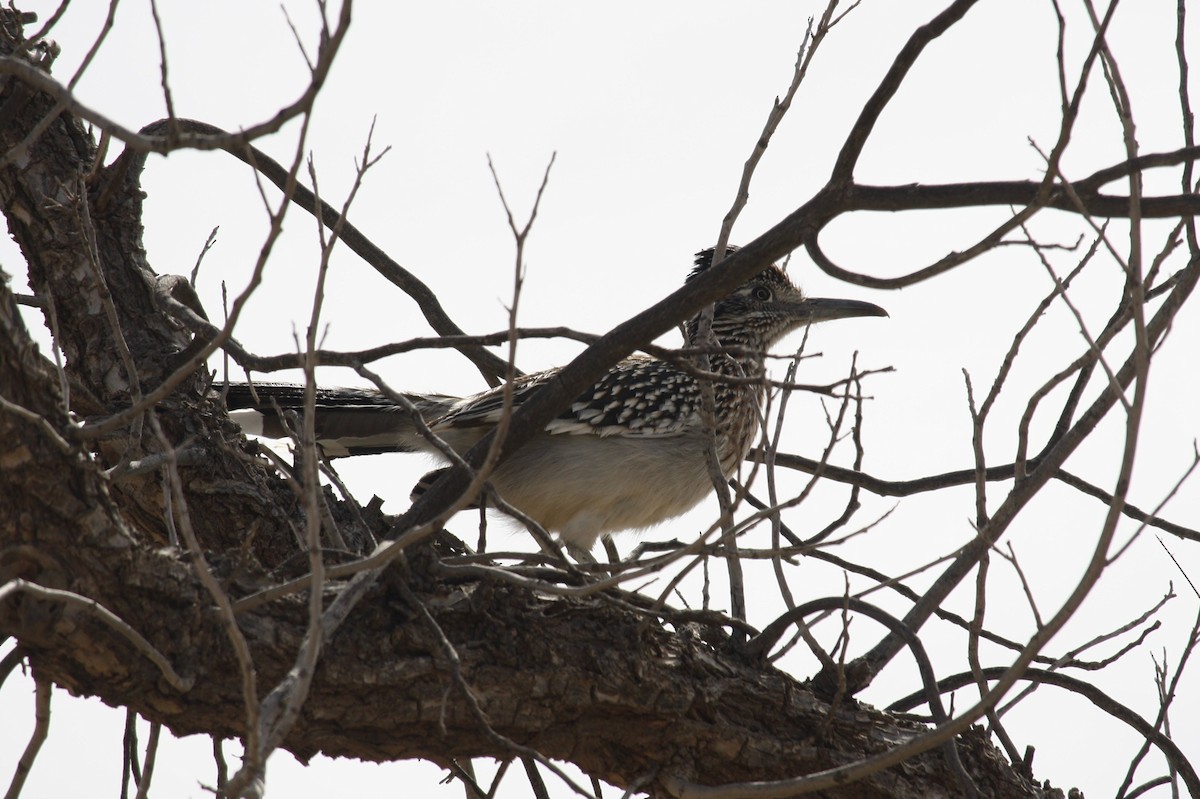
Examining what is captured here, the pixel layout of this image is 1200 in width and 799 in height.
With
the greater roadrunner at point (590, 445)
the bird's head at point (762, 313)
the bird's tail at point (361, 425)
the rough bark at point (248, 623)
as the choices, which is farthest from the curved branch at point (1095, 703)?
the bird's head at point (762, 313)

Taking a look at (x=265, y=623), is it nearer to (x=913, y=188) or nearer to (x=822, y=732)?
(x=822, y=732)

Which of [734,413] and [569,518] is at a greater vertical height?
[734,413]

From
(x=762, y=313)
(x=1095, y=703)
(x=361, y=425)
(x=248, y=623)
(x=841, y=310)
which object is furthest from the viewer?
(x=762, y=313)

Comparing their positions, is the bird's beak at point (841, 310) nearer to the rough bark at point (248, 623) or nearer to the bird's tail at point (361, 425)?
the bird's tail at point (361, 425)

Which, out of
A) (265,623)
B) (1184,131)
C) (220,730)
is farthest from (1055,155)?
(220,730)

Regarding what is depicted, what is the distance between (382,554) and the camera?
2.11 m

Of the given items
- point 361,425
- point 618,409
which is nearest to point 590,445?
point 618,409

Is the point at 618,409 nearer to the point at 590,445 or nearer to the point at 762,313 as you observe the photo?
the point at 590,445

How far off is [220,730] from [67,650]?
15.6 inches

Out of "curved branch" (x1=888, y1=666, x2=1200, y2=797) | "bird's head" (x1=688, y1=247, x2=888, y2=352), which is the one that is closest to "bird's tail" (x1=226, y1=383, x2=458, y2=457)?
"bird's head" (x1=688, y1=247, x2=888, y2=352)

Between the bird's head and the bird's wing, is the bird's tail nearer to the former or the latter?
the bird's wing

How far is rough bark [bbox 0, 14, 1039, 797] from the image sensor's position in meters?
2.18

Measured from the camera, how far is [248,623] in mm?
2475

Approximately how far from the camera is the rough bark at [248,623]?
2184mm
